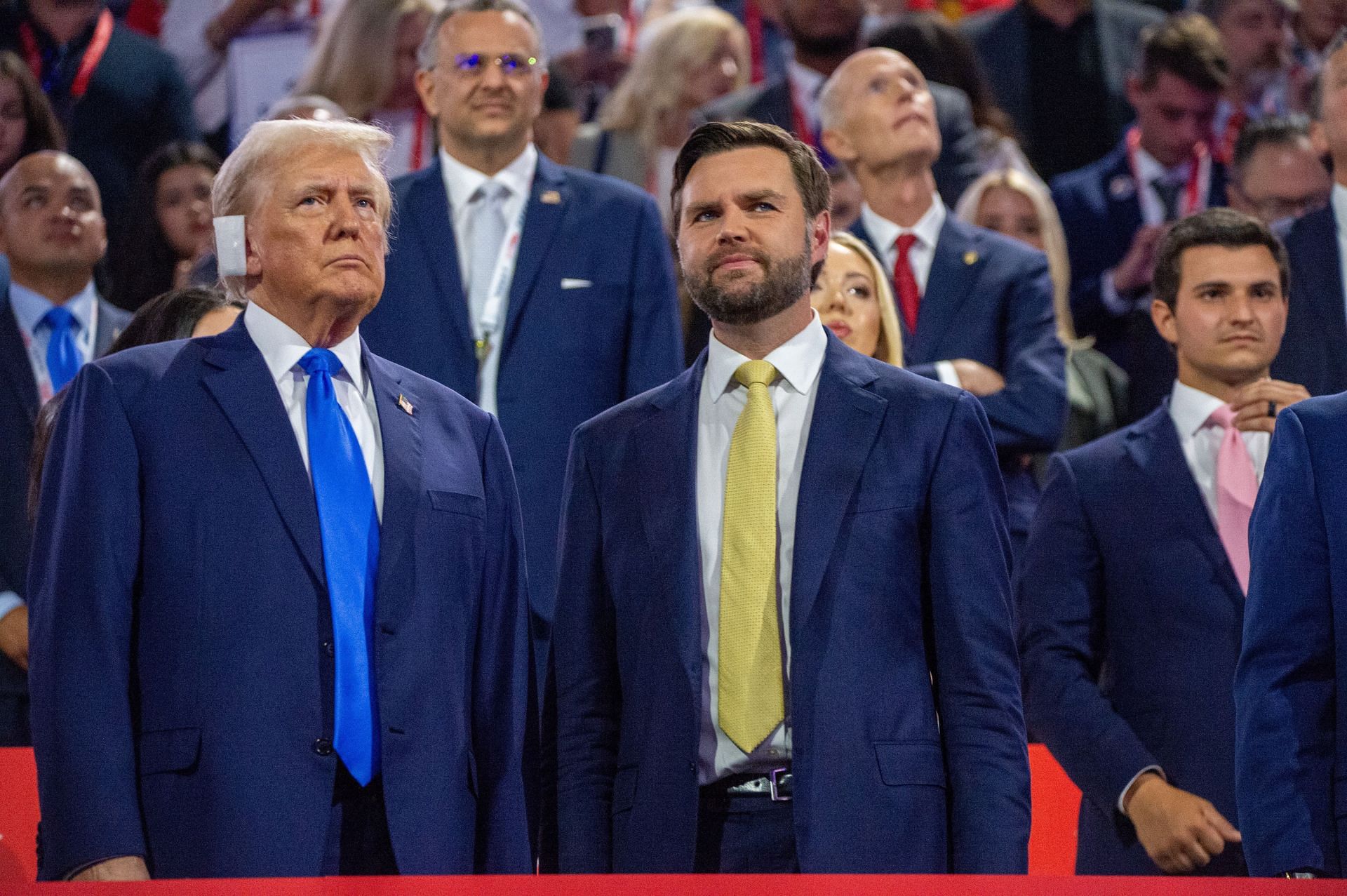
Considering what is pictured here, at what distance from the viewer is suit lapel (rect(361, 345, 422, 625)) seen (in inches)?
120

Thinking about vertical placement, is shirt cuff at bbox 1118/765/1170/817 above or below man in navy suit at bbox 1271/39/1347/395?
below

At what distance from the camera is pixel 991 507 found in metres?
3.28

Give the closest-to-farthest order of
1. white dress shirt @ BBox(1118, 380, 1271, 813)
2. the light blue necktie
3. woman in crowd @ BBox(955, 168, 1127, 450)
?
white dress shirt @ BBox(1118, 380, 1271, 813) < the light blue necktie < woman in crowd @ BBox(955, 168, 1127, 450)

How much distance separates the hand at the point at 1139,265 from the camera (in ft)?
21.5

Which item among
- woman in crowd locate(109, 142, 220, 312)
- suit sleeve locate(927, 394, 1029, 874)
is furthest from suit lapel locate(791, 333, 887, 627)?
woman in crowd locate(109, 142, 220, 312)

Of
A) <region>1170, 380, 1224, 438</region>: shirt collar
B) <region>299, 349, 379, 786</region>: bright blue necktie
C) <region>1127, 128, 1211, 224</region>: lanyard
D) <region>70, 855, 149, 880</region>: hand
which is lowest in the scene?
<region>70, 855, 149, 880</region>: hand

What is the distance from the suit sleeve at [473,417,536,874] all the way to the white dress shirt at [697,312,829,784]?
12.4 inches

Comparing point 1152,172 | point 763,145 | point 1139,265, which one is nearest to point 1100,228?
point 1152,172

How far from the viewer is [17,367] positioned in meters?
5.17

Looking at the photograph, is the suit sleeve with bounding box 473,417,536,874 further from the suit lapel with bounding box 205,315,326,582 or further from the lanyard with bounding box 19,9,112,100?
the lanyard with bounding box 19,9,112,100

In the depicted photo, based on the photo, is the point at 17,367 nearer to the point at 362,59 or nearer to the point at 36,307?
the point at 36,307

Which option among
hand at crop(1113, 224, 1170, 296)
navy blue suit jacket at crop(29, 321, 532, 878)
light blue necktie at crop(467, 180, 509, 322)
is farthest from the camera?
hand at crop(1113, 224, 1170, 296)

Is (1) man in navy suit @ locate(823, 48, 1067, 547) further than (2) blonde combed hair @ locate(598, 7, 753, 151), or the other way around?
(2) blonde combed hair @ locate(598, 7, 753, 151)

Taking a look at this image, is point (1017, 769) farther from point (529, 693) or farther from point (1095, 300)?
point (1095, 300)
